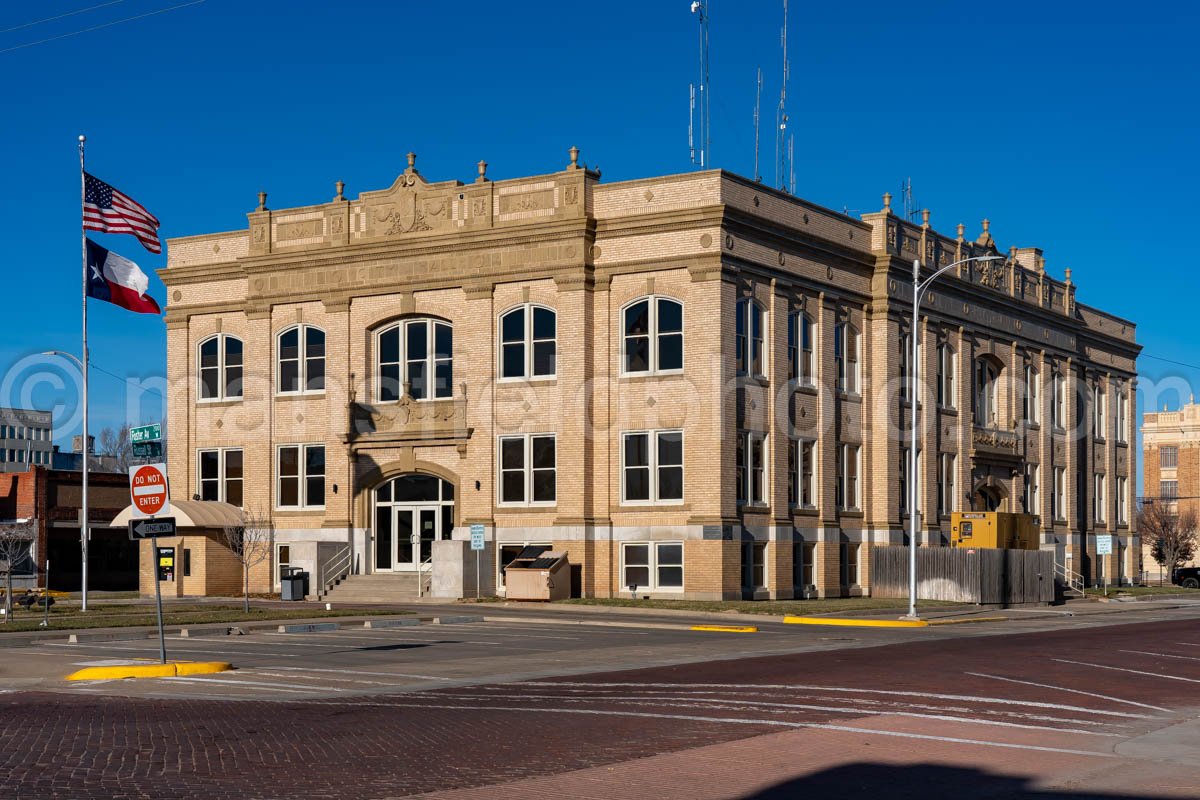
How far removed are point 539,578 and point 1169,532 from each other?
71.2 meters

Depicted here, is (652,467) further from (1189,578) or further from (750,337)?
(1189,578)

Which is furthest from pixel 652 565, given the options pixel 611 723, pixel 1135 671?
pixel 611 723

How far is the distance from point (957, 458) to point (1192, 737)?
144 feet

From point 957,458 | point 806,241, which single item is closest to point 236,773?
point 806,241

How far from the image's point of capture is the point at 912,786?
11867 mm

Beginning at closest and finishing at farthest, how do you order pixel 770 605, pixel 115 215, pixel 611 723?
pixel 611 723 < pixel 115 215 < pixel 770 605

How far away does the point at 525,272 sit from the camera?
157ft

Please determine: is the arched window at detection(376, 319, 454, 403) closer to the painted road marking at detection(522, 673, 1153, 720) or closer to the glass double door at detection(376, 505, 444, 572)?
the glass double door at detection(376, 505, 444, 572)

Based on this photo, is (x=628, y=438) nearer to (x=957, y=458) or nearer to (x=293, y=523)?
(x=293, y=523)

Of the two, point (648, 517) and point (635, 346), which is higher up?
point (635, 346)

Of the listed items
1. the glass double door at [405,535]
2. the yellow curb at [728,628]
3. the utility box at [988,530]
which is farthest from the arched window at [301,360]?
the utility box at [988,530]

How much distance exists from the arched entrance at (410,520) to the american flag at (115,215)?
12564mm

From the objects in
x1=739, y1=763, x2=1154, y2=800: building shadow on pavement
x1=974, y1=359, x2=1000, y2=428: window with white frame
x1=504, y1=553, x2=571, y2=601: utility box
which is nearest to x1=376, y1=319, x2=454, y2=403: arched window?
x1=504, y1=553, x2=571, y2=601: utility box

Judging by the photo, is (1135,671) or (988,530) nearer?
(1135,671)
